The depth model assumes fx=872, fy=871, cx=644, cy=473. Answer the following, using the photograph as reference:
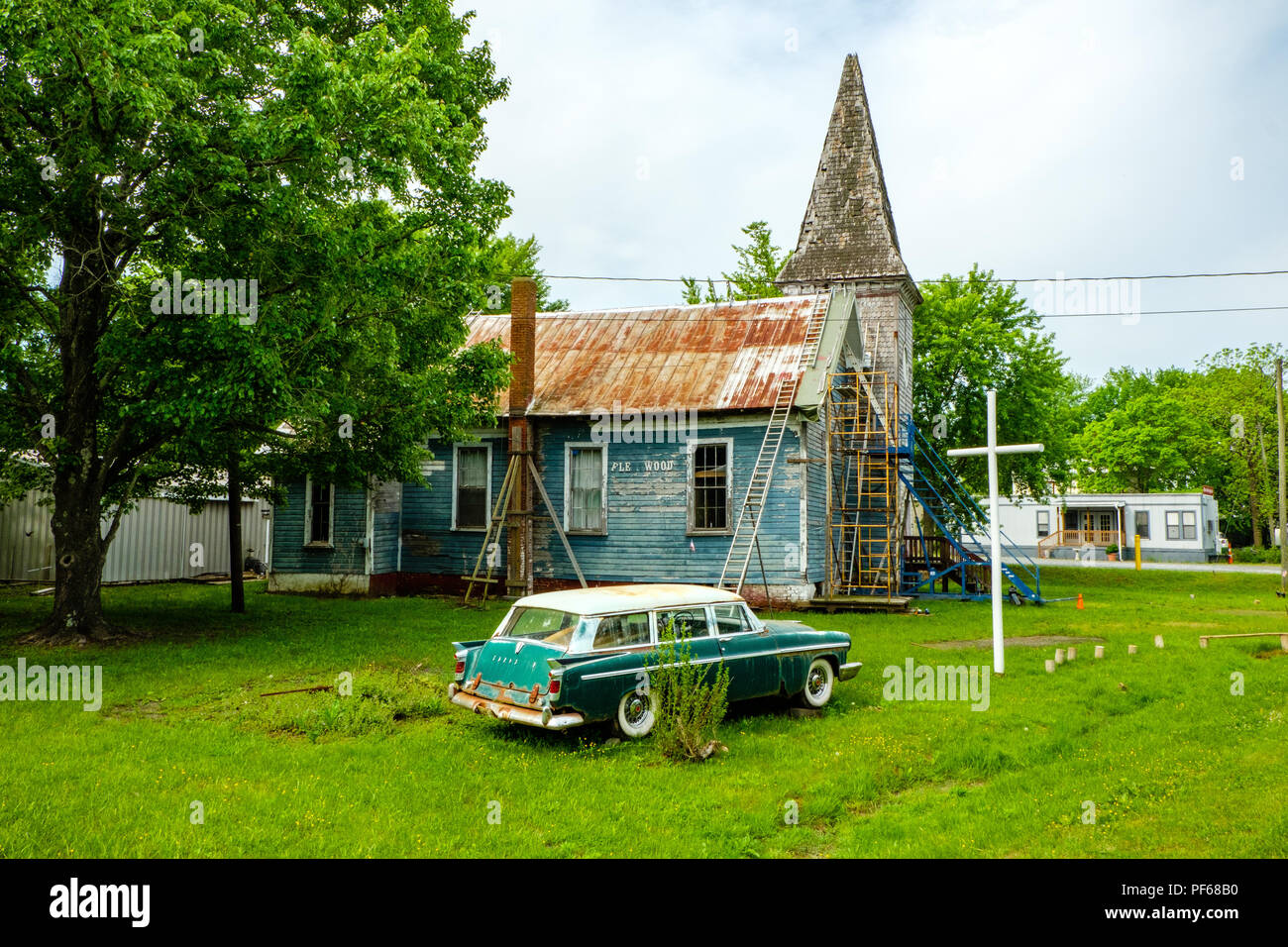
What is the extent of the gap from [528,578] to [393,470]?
4778 mm

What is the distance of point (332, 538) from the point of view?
22.1 metres

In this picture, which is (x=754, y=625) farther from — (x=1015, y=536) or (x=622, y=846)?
(x=1015, y=536)

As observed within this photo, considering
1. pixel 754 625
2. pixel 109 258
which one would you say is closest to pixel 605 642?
pixel 754 625

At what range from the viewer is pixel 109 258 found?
1355 cm

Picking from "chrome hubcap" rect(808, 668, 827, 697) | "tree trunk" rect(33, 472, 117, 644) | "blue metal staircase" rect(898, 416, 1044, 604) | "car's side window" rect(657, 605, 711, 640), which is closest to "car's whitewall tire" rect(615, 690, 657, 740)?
"car's side window" rect(657, 605, 711, 640)

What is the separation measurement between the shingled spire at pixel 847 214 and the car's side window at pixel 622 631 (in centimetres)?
2392

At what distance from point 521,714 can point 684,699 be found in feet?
4.97

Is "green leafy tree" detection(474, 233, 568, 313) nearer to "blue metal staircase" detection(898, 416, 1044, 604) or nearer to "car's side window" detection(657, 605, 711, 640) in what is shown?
"blue metal staircase" detection(898, 416, 1044, 604)

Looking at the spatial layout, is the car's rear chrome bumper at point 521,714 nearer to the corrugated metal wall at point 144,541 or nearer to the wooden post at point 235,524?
the wooden post at point 235,524

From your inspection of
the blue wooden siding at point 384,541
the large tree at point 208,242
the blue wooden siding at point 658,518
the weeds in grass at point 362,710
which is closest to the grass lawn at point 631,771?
the weeds in grass at point 362,710

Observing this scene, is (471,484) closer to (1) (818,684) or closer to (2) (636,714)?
(1) (818,684)

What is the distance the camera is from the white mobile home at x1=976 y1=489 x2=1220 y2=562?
49.6m

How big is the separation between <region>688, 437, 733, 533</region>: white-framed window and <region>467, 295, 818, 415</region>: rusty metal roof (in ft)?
3.28

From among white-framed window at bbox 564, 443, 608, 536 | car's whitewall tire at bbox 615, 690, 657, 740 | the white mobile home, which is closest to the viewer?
car's whitewall tire at bbox 615, 690, 657, 740
